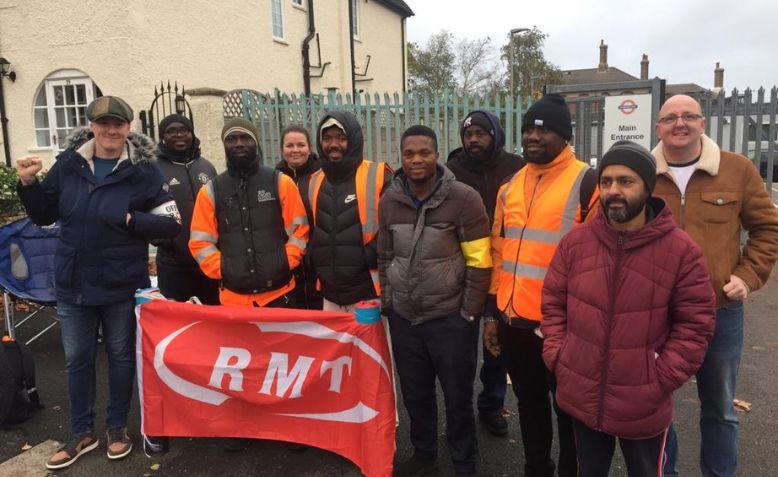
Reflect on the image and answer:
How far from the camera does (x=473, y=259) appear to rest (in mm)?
2865

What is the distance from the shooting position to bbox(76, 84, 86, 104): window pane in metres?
11.3

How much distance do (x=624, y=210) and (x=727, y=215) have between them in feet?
2.53

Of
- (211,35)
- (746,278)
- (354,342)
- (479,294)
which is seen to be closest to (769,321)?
(746,278)

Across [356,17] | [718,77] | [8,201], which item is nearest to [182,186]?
[8,201]

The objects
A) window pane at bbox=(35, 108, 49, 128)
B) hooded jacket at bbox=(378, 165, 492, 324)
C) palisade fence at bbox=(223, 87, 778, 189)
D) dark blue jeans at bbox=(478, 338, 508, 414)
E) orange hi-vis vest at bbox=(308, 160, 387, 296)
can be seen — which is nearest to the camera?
hooded jacket at bbox=(378, 165, 492, 324)

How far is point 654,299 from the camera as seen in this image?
206 cm

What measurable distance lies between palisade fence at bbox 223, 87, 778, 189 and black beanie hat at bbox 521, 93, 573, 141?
17.3ft

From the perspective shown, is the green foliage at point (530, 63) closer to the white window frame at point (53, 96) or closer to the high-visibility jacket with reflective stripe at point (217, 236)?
the white window frame at point (53, 96)

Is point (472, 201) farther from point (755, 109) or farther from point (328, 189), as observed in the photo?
point (755, 109)

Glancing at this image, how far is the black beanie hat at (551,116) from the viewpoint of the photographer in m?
2.64

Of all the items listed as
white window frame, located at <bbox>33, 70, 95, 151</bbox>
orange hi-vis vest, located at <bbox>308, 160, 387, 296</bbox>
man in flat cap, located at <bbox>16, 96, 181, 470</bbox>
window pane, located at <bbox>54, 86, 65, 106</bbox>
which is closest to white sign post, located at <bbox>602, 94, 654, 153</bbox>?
orange hi-vis vest, located at <bbox>308, 160, 387, 296</bbox>

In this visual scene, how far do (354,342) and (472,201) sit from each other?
1077mm

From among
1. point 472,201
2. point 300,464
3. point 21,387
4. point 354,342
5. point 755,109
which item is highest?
point 755,109

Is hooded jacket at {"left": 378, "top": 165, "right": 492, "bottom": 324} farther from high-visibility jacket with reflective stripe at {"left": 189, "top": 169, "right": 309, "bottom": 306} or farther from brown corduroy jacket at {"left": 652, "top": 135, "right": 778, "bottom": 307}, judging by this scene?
brown corduroy jacket at {"left": 652, "top": 135, "right": 778, "bottom": 307}
